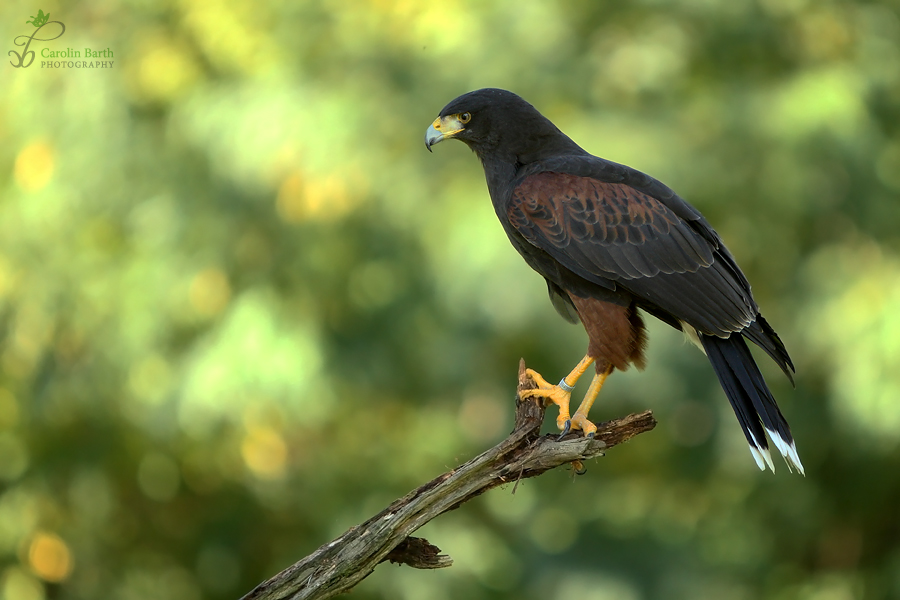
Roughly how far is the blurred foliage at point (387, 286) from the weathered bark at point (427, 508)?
410cm

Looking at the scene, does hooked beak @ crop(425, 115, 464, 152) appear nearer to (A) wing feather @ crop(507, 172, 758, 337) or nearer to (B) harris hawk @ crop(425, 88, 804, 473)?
(B) harris hawk @ crop(425, 88, 804, 473)

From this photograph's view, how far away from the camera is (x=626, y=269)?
455 centimetres

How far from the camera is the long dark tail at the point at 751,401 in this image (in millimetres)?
4387

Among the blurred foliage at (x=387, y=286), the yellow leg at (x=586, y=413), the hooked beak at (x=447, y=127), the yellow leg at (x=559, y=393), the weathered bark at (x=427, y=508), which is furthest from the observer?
the blurred foliage at (x=387, y=286)

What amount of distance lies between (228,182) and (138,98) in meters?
1.80

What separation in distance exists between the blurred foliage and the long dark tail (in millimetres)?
3639

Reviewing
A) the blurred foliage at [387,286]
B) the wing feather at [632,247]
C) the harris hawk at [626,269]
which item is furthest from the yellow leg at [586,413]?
the blurred foliage at [387,286]

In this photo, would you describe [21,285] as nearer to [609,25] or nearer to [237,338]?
[237,338]

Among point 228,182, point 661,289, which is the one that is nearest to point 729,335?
point 661,289

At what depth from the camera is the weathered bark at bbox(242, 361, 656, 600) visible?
140 inches

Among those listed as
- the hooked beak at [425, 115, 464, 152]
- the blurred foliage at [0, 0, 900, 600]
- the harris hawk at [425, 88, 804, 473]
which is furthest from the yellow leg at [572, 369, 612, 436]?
the blurred foliage at [0, 0, 900, 600]

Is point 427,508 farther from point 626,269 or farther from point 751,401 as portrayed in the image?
point 751,401

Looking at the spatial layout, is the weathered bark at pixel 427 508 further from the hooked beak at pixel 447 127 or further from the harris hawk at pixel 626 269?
the hooked beak at pixel 447 127

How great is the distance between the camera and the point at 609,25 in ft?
33.5
